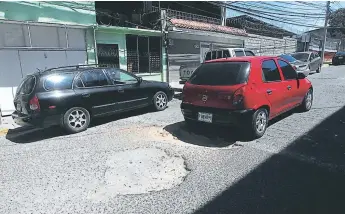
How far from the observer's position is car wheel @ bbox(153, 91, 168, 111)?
8.42 metres

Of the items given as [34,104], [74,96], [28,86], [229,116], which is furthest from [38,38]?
[229,116]

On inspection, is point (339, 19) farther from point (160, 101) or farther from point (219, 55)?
point (160, 101)

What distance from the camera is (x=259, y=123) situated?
5383 mm

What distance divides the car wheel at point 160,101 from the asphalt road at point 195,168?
1.48 metres

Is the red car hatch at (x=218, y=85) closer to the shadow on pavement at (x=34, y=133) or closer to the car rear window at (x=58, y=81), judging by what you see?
the car rear window at (x=58, y=81)

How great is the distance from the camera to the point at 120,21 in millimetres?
13344

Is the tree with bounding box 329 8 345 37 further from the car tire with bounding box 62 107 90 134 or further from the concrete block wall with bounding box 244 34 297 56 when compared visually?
the car tire with bounding box 62 107 90 134

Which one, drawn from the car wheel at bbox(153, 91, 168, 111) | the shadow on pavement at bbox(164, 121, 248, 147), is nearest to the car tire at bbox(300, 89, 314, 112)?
the shadow on pavement at bbox(164, 121, 248, 147)

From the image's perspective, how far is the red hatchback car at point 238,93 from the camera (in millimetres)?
5000

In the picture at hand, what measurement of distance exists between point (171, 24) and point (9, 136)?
9.79m

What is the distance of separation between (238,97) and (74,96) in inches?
151

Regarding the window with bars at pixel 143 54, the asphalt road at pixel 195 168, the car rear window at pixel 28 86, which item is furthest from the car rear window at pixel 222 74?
the window with bars at pixel 143 54

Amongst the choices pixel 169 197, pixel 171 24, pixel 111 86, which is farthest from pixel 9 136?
pixel 171 24

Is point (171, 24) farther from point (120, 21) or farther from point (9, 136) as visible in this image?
point (9, 136)
